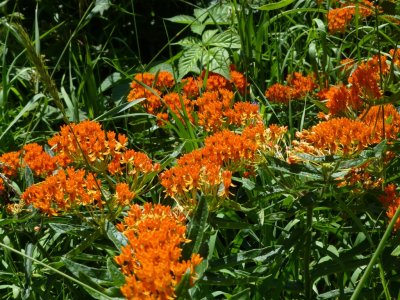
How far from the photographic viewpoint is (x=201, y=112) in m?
3.14

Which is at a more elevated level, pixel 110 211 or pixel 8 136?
pixel 110 211

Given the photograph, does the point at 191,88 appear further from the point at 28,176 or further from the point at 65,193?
the point at 65,193

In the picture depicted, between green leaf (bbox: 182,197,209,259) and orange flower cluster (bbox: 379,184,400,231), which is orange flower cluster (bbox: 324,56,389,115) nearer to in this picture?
orange flower cluster (bbox: 379,184,400,231)

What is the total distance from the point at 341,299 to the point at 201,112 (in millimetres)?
1170

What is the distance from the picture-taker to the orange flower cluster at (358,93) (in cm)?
260

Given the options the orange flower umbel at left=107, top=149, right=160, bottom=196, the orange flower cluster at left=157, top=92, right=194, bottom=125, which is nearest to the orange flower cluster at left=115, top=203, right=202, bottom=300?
the orange flower umbel at left=107, top=149, right=160, bottom=196

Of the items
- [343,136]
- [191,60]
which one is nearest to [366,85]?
[343,136]

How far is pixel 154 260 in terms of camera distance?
5.41 feet

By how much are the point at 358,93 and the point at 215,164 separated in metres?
0.73

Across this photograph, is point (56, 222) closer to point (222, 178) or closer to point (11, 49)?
point (222, 178)

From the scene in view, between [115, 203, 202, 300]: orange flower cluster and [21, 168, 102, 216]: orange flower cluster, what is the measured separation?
41 cm

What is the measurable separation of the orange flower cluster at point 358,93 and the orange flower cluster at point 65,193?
1.03m

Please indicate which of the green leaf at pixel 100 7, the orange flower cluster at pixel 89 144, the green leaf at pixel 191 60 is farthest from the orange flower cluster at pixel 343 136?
the green leaf at pixel 100 7

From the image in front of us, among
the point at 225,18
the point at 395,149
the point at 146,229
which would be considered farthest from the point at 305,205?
the point at 225,18
